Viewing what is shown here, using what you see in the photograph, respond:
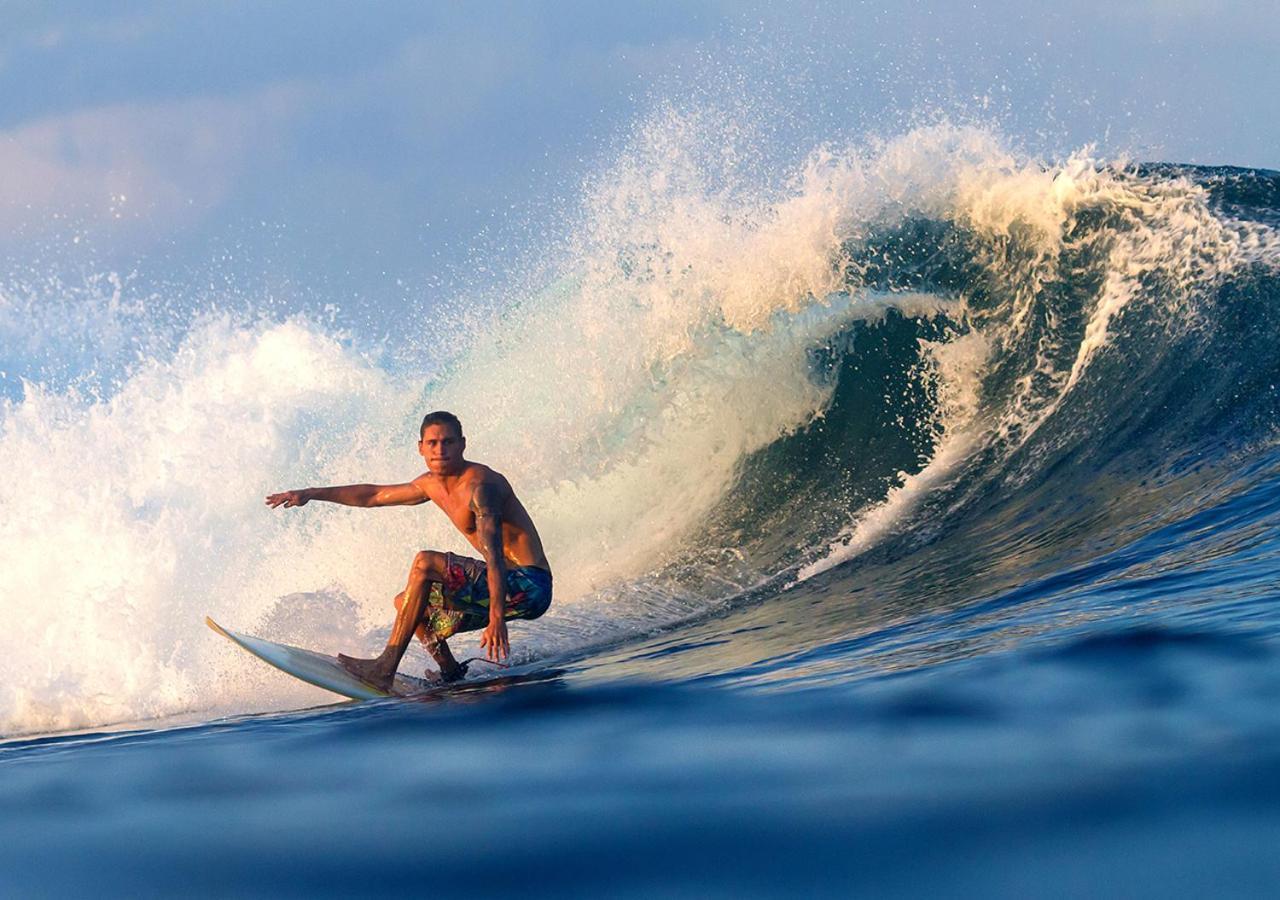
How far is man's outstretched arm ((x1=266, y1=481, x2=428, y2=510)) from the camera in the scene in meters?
6.58

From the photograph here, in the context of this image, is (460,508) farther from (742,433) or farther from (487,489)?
(742,433)

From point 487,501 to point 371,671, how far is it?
3.09ft

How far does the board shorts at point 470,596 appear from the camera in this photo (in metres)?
6.08

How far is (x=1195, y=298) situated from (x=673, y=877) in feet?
29.1

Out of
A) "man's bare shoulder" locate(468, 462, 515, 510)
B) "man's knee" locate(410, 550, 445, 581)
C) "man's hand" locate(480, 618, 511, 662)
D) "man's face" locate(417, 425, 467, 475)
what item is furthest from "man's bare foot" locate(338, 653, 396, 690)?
"man's face" locate(417, 425, 467, 475)

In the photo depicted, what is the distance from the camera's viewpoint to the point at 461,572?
6.08m

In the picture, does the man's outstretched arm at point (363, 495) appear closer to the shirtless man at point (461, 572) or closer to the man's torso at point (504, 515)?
the shirtless man at point (461, 572)

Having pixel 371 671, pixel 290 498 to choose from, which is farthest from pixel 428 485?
pixel 371 671

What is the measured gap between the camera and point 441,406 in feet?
38.7

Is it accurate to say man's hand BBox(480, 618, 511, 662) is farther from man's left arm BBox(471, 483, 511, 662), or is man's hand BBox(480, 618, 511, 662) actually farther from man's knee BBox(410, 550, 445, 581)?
man's knee BBox(410, 550, 445, 581)

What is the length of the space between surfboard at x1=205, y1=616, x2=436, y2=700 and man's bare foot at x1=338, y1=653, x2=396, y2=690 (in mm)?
26

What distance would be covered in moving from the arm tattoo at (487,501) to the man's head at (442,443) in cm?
25

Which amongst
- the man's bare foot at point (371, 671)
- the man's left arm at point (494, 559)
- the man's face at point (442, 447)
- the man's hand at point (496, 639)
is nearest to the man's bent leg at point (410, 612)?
the man's bare foot at point (371, 671)

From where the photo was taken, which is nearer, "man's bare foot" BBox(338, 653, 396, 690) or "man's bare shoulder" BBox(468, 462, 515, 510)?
"man's bare foot" BBox(338, 653, 396, 690)
